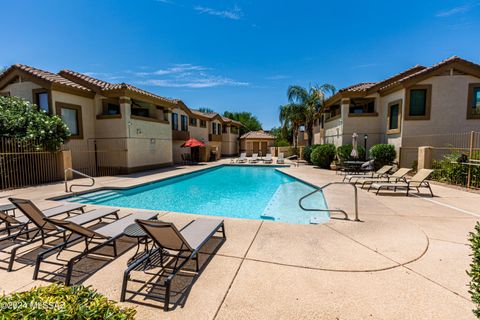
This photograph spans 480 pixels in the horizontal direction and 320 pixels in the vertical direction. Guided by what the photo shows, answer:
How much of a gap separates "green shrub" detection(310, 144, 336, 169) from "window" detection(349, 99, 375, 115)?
11.3 ft

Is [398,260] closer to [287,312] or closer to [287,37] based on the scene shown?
[287,312]

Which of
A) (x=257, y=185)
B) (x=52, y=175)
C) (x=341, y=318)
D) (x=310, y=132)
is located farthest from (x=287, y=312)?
(x=310, y=132)

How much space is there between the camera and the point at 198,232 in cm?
418

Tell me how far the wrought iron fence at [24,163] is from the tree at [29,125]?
29 centimetres

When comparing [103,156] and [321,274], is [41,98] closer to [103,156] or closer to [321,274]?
[103,156]

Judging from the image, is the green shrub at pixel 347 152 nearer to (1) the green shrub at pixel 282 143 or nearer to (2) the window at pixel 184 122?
(2) the window at pixel 184 122

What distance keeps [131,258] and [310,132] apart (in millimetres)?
26657

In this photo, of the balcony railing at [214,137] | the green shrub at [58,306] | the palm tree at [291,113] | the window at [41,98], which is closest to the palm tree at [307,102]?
the palm tree at [291,113]

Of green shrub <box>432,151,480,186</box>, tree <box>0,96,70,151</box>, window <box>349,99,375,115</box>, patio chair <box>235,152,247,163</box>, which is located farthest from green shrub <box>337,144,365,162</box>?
tree <box>0,96,70,151</box>

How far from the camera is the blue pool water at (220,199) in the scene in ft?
27.2

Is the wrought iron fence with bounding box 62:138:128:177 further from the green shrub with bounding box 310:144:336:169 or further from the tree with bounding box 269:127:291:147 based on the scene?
the tree with bounding box 269:127:291:147

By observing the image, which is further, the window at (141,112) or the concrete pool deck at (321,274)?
the window at (141,112)

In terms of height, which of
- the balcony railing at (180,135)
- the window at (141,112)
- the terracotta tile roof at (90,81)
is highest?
the terracotta tile roof at (90,81)

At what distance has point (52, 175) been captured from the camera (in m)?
12.1
